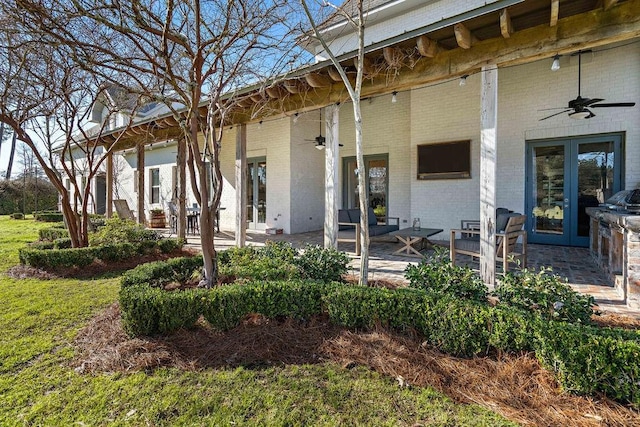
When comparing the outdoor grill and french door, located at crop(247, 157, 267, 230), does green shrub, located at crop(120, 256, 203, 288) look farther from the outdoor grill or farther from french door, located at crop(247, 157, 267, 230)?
french door, located at crop(247, 157, 267, 230)

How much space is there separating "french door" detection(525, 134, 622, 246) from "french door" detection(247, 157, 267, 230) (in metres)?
7.00

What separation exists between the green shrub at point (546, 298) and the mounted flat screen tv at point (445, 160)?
5.15 metres

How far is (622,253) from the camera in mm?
3832

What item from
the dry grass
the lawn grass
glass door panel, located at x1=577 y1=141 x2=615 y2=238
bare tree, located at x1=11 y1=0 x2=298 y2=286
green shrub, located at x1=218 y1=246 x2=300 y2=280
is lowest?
the lawn grass

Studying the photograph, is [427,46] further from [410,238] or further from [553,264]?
[553,264]

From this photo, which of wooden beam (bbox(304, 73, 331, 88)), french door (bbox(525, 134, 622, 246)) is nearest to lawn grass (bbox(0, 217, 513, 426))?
wooden beam (bbox(304, 73, 331, 88))

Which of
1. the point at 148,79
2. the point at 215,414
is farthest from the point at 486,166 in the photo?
the point at 148,79

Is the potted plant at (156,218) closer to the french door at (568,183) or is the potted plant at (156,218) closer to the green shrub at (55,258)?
the green shrub at (55,258)

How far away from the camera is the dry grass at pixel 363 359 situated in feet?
6.22

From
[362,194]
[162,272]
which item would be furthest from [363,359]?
[162,272]

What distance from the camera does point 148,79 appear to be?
18.3ft

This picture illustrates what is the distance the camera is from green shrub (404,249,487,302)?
2855mm

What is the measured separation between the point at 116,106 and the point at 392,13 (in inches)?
264

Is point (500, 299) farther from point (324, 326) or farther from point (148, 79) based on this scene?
point (148, 79)
